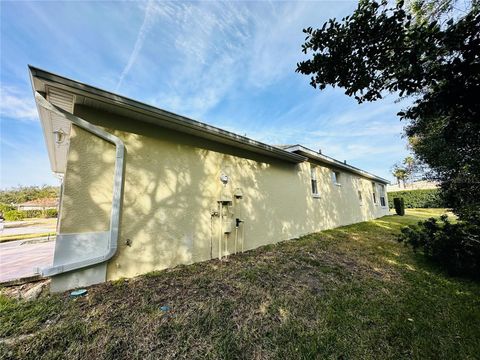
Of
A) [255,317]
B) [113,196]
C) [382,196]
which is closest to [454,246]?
[255,317]

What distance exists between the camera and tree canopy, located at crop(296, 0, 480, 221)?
2258mm

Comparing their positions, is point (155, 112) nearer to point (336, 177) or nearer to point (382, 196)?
point (336, 177)

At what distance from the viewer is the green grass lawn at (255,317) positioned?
2.19 m

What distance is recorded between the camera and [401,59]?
2469 mm

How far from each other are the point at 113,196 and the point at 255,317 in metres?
3.18

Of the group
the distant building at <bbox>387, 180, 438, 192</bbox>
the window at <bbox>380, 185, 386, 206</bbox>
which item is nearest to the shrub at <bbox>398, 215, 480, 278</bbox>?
the distant building at <bbox>387, 180, 438, 192</bbox>

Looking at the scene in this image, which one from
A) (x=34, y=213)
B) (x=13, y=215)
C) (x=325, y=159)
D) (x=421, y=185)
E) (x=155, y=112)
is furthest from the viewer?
(x=34, y=213)

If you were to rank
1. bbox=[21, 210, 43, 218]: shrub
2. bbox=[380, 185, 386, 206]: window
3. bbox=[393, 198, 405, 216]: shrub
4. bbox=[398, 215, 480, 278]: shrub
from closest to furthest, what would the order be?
bbox=[398, 215, 480, 278]: shrub
bbox=[393, 198, 405, 216]: shrub
bbox=[380, 185, 386, 206]: window
bbox=[21, 210, 43, 218]: shrub

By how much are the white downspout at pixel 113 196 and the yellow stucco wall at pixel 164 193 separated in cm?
13

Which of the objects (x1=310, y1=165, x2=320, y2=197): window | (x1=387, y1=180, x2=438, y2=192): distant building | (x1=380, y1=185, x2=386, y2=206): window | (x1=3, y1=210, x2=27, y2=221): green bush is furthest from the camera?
(x1=3, y1=210, x2=27, y2=221): green bush

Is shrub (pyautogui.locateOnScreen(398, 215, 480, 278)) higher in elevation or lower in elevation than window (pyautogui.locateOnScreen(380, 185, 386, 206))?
lower

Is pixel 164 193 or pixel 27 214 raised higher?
pixel 164 193

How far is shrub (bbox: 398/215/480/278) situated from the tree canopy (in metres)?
3.14

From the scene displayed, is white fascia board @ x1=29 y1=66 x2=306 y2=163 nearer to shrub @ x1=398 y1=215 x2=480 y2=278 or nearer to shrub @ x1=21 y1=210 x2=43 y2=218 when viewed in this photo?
shrub @ x1=398 y1=215 x2=480 y2=278
